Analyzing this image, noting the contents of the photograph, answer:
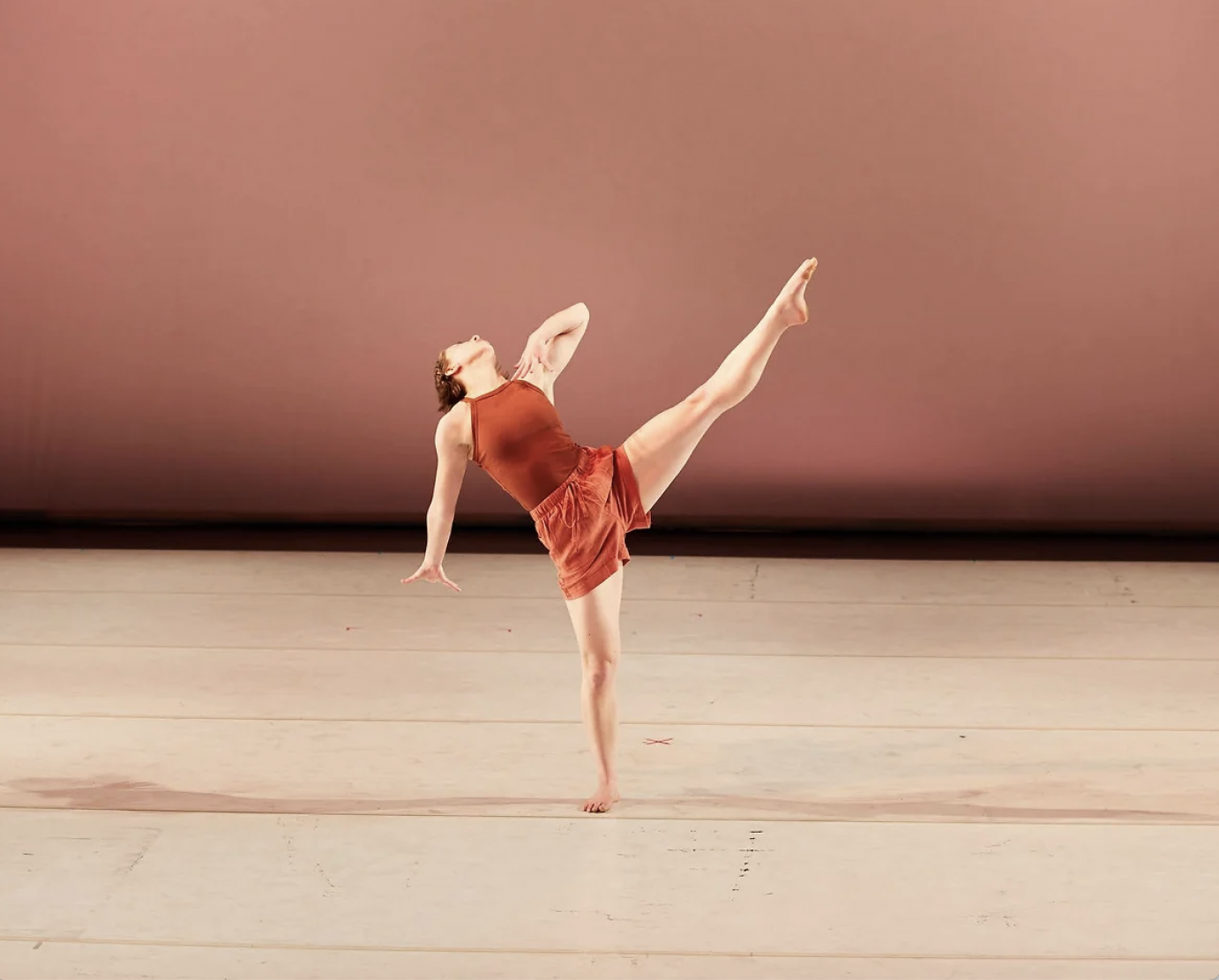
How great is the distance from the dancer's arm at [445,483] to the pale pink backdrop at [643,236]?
6.46ft

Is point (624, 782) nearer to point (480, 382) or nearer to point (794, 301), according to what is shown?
point (480, 382)

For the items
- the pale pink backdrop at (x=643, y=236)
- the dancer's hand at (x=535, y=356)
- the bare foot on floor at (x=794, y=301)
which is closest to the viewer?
the bare foot on floor at (x=794, y=301)

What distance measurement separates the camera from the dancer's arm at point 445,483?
2027 mm

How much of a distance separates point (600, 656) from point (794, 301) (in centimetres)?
60

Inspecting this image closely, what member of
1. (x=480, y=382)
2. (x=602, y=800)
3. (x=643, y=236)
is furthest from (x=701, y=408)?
(x=643, y=236)

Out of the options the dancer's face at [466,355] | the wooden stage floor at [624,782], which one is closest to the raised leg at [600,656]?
the wooden stage floor at [624,782]

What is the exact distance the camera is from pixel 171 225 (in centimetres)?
397

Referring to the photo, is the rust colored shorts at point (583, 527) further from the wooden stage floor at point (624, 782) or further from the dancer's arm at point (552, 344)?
the wooden stage floor at point (624, 782)

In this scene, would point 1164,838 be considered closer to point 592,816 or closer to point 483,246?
point 592,816

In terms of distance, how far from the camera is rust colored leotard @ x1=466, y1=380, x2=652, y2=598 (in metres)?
1.97

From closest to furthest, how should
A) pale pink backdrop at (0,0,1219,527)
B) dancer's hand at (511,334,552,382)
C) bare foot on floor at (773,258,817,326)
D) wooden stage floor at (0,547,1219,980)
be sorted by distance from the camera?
1. wooden stage floor at (0,547,1219,980)
2. bare foot on floor at (773,258,817,326)
3. dancer's hand at (511,334,552,382)
4. pale pink backdrop at (0,0,1219,527)

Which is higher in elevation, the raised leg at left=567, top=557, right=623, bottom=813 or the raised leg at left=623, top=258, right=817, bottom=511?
the raised leg at left=623, top=258, right=817, bottom=511

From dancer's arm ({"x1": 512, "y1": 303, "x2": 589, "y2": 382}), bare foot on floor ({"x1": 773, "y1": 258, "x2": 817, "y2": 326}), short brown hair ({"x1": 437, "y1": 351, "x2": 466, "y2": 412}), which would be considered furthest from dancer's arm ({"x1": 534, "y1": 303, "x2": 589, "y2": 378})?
bare foot on floor ({"x1": 773, "y1": 258, "x2": 817, "y2": 326})

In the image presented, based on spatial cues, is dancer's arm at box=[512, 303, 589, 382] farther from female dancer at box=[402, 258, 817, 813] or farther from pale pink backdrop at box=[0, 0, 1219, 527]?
pale pink backdrop at box=[0, 0, 1219, 527]
